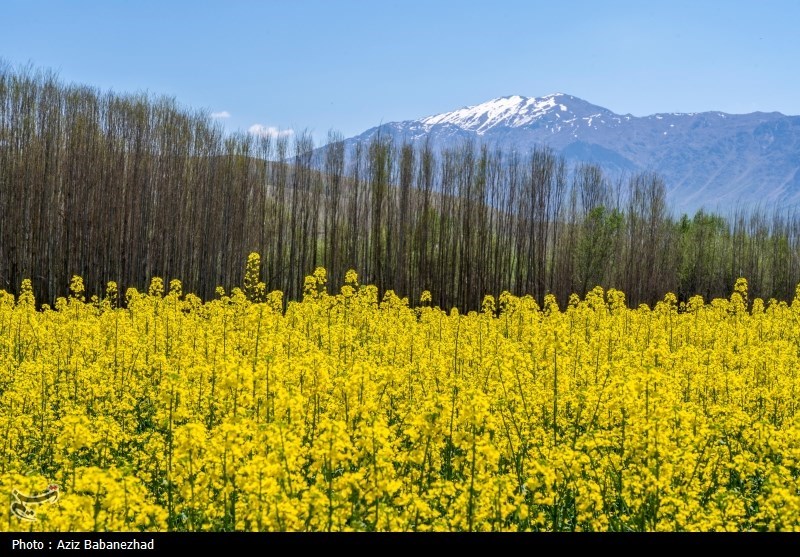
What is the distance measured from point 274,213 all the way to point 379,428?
20.2m

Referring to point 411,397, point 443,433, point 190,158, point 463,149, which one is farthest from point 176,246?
point 443,433

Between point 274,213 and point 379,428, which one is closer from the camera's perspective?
point 379,428

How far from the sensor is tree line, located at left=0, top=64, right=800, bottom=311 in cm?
1961

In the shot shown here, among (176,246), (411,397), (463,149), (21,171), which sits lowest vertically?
(411,397)

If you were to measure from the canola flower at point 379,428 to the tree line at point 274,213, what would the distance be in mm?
5815

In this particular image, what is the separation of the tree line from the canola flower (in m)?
5.81

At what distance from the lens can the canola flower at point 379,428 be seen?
15.4ft

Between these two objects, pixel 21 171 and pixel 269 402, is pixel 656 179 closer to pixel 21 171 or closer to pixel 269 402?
pixel 21 171

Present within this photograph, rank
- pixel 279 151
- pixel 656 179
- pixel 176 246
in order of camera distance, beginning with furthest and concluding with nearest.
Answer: pixel 656 179 → pixel 279 151 → pixel 176 246

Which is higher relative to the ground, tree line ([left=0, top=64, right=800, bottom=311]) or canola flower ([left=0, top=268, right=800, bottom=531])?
tree line ([left=0, top=64, right=800, bottom=311])

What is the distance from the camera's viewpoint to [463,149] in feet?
84.3

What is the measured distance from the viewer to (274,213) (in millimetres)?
24328
